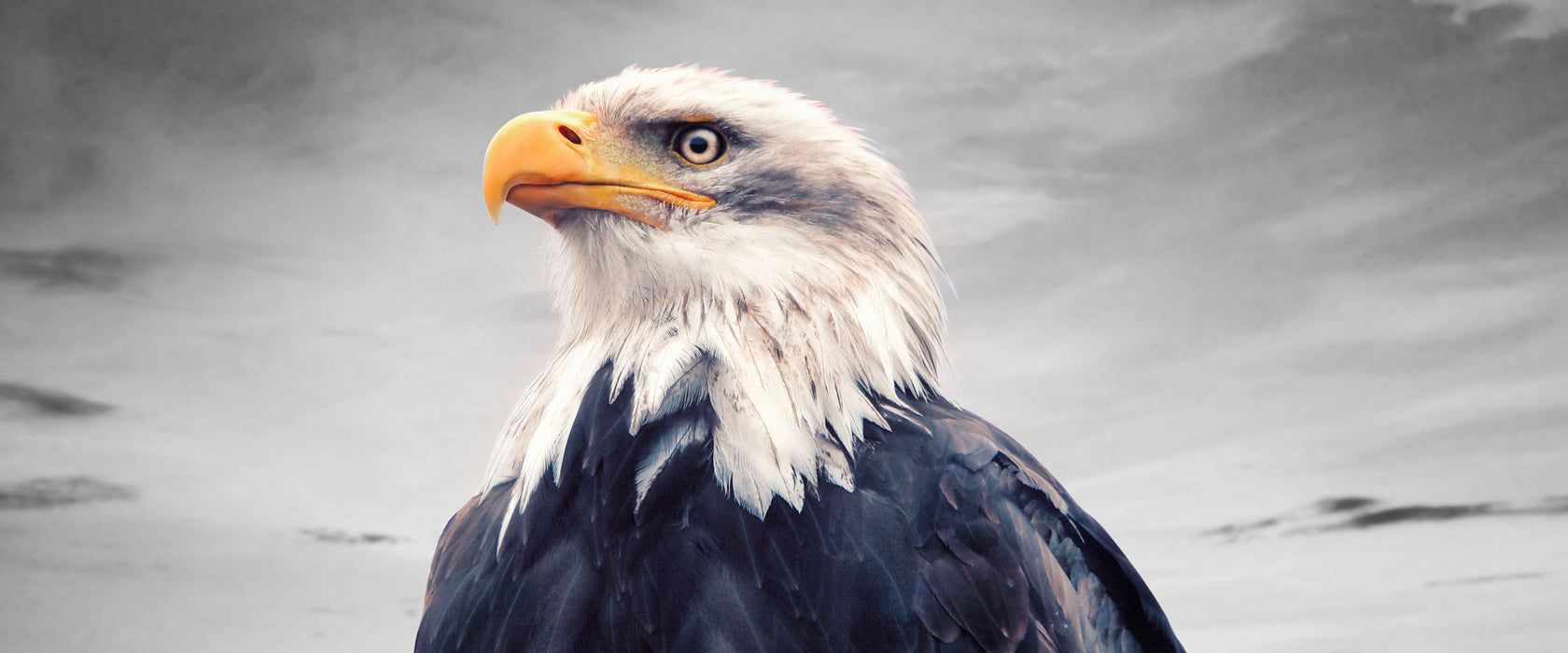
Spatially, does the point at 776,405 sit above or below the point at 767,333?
below

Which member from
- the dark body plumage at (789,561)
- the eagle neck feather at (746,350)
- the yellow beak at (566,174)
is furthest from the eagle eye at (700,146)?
the dark body plumage at (789,561)

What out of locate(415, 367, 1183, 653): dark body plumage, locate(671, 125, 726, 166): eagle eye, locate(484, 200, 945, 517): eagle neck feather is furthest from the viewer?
locate(671, 125, 726, 166): eagle eye

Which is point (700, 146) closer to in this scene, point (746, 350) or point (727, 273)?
point (727, 273)

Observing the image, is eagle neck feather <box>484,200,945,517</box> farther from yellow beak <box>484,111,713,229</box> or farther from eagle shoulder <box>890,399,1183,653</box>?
eagle shoulder <box>890,399,1183,653</box>

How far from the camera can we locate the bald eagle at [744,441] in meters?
2.71

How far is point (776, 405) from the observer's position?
296 centimetres

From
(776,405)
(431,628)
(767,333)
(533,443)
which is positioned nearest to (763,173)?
(767,333)

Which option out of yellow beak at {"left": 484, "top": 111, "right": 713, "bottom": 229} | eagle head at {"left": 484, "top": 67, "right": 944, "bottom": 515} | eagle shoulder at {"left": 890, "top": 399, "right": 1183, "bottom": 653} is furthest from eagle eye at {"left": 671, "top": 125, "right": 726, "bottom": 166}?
eagle shoulder at {"left": 890, "top": 399, "right": 1183, "bottom": 653}

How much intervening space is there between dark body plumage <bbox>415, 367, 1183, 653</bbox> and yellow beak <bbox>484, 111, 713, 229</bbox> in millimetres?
679

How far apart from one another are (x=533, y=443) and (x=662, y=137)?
1093 millimetres

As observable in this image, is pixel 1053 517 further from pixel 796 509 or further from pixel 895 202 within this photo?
pixel 895 202

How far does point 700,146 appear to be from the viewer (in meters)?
3.52

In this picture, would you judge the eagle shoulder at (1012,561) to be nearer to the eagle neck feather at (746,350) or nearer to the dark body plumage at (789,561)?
the dark body plumage at (789,561)

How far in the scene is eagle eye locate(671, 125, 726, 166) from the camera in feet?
11.5
